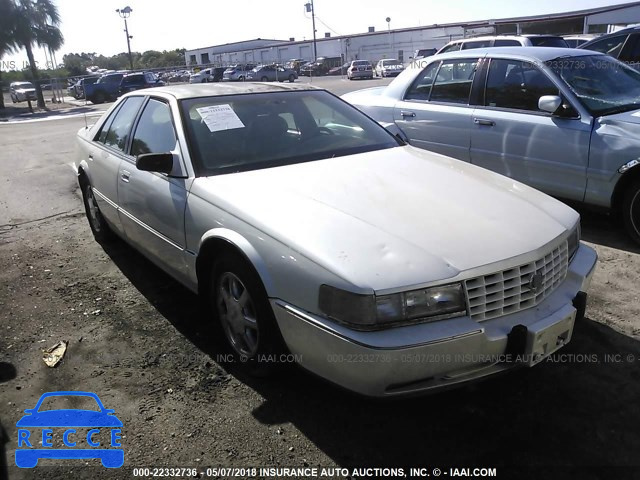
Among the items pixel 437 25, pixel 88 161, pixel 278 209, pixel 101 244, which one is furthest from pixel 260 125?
pixel 437 25

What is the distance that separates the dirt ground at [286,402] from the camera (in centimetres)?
234

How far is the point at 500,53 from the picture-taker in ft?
17.6

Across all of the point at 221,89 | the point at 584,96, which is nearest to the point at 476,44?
the point at 584,96

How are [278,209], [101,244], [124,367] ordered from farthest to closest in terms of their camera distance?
1. [101,244]
2. [124,367]
3. [278,209]

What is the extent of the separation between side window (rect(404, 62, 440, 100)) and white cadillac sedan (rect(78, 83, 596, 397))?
2312mm

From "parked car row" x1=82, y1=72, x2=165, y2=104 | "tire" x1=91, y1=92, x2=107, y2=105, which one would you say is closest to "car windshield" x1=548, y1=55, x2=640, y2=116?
"parked car row" x1=82, y1=72, x2=165, y2=104

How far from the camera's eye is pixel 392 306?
215 centimetres

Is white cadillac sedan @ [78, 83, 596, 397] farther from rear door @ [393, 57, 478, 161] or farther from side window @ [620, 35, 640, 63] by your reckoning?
side window @ [620, 35, 640, 63]

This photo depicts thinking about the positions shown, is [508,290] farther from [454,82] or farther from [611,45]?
[611,45]

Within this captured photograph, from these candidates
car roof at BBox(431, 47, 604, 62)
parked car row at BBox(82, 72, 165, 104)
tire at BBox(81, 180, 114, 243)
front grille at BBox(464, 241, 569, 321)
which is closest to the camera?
front grille at BBox(464, 241, 569, 321)

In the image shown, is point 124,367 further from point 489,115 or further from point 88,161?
point 489,115

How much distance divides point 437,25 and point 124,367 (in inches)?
2112

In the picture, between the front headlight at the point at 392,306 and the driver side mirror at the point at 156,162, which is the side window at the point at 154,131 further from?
the front headlight at the point at 392,306

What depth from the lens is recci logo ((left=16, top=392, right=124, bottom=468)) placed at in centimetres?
245
